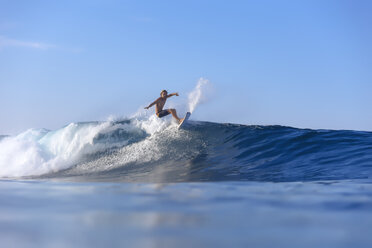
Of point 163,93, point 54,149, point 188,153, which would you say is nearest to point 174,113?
point 163,93

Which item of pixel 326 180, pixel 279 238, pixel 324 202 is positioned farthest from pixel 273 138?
pixel 279 238

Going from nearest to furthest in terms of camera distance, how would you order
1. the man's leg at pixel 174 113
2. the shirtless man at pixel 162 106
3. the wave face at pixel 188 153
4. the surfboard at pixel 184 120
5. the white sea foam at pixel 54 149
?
1. the wave face at pixel 188 153
2. the white sea foam at pixel 54 149
3. the shirtless man at pixel 162 106
4. the man's leg at pixel 174 113
5. the surfboard at pixel 184 120

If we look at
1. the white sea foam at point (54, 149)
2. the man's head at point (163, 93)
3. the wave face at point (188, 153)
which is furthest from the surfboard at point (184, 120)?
the white sea foam at point (54, 149)

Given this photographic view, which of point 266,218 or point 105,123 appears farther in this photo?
point 105,123

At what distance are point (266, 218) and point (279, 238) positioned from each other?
1.90ft

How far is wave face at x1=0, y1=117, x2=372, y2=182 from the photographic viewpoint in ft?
24.2

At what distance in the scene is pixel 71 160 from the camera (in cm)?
1227

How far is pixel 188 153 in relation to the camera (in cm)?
1056

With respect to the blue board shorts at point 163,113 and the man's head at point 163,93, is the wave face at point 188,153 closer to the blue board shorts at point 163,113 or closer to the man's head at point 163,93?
the blue board shorts at point 163,113

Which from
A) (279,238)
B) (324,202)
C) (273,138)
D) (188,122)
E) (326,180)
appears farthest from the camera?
(188,122)

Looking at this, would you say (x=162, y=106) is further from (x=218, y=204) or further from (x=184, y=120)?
(x=218, y=204)

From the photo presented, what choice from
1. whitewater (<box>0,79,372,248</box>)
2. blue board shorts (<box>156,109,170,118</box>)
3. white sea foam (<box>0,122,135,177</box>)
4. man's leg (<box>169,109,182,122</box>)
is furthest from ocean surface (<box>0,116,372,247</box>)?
man's leg (<box>169,109,182,122</box>)

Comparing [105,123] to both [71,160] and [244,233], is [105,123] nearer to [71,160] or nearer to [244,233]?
[71,160]

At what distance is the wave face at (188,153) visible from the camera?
738 cm
